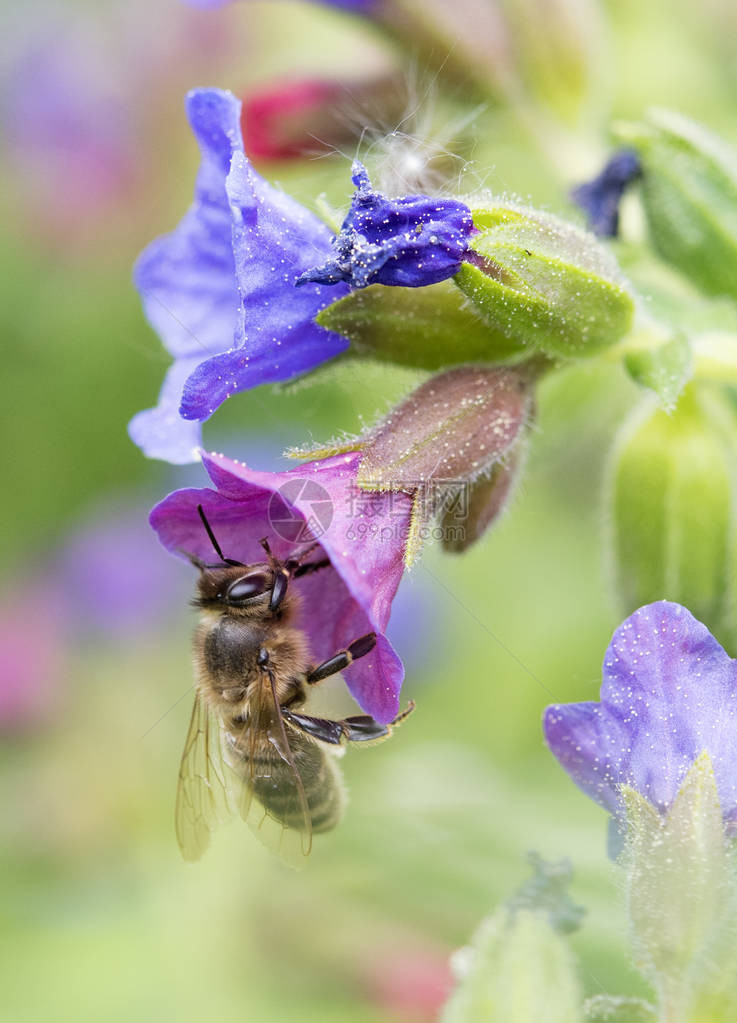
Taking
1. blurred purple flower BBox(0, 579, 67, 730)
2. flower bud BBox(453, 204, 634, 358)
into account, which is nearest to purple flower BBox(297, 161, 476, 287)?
flower bud BBox(453, 204, 634, 358)

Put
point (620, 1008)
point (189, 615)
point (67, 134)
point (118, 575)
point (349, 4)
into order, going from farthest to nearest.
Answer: point (67, 134) < point (118, 575) < point (189, 615) < point (349, 4) < point (620, 1008)

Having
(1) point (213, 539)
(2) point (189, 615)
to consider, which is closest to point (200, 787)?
(1) point (213, 539)

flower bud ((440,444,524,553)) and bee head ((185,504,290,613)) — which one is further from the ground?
flower bud ((440,444,524,553))

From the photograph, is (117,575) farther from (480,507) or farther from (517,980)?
(517,980)

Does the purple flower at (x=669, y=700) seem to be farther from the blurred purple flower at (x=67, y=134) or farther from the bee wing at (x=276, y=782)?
the blurred purple flower at (x=67, y=134)

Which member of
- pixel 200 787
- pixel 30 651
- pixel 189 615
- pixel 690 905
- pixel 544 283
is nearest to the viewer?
pixel 690 905

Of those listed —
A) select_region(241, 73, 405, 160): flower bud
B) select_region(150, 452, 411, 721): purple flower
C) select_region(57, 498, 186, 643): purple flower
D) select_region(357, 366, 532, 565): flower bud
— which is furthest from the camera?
select_region(57, 498, 186, 643): purple flower

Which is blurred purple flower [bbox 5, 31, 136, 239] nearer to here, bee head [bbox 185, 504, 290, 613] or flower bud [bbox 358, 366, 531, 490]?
bee head [bbox 185, 504, 290, 613]

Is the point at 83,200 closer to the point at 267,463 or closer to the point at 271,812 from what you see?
the point at 267,463
